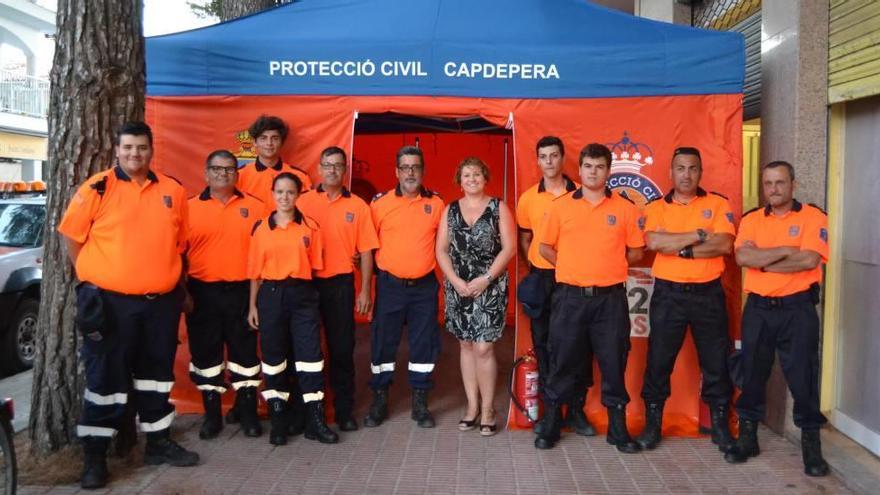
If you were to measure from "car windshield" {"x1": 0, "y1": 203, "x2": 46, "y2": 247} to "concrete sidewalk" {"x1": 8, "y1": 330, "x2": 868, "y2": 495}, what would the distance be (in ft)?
11.0

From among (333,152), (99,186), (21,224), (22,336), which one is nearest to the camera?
(99,186)

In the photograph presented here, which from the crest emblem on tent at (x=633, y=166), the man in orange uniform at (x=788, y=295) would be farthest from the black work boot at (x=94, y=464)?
the man in orange uniform at (x=788, y=295)

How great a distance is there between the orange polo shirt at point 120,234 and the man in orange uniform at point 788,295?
11.4ft

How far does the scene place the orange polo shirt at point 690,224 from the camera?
4566 millimetres

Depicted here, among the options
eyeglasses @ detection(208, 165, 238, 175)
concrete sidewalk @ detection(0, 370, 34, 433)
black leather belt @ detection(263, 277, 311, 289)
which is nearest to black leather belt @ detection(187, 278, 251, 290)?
black leather belt @ detection(263, 277, 311, 289)

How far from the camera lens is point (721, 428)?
186 inches

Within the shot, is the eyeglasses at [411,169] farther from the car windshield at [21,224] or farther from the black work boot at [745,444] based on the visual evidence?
the car windshield at [21,224]

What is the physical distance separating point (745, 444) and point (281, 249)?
10.6 feet

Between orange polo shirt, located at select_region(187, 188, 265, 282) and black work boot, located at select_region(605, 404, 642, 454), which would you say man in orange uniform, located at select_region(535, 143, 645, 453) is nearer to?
black work boot, located at select_region(605, 404, 642, 454)

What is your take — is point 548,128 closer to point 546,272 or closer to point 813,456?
point 546,272

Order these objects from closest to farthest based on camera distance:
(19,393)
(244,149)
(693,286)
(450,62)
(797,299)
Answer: (797,299) < (693,286) < (450,62) < (244,149) < (19,393)

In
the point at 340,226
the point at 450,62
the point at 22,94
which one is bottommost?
the point at 340,226

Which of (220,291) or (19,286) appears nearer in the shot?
(220,291)

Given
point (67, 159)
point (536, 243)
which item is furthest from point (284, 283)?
point (536, 243)
